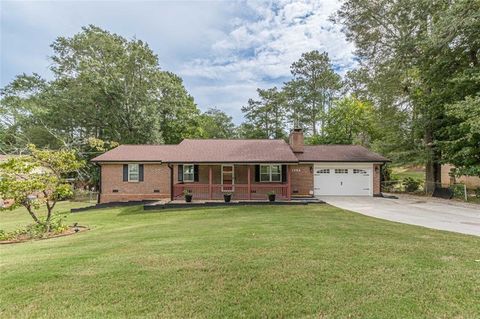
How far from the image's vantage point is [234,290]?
3949 mm

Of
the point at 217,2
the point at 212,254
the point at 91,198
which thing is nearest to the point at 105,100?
the point at 91,198

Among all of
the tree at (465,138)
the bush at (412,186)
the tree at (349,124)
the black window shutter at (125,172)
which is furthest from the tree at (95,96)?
the tree at (465,138)

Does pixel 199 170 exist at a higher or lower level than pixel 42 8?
lower

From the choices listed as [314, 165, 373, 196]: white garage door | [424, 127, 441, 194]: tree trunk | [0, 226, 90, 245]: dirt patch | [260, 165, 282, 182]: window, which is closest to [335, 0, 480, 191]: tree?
[424, 127, 441, 194]: tree trunk

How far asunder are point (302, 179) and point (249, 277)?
49.1 ft

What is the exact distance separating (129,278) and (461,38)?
20381 mm

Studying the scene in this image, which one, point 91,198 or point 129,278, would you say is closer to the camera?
point 129,278

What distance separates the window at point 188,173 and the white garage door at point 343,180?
336 inches

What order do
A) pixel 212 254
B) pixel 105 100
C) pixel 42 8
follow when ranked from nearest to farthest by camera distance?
pixel 212 254
pixel 42 8
pixel 105 100

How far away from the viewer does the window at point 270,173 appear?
17.7m

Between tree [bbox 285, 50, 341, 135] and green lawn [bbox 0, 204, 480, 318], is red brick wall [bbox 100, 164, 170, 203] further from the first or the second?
tree [bbox 285, 50, 341, 135]

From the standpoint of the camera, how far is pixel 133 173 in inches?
731

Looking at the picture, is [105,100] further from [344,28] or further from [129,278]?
[129,278]

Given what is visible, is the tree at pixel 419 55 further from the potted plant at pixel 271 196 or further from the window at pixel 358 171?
the potted plant at pixel 271 196
